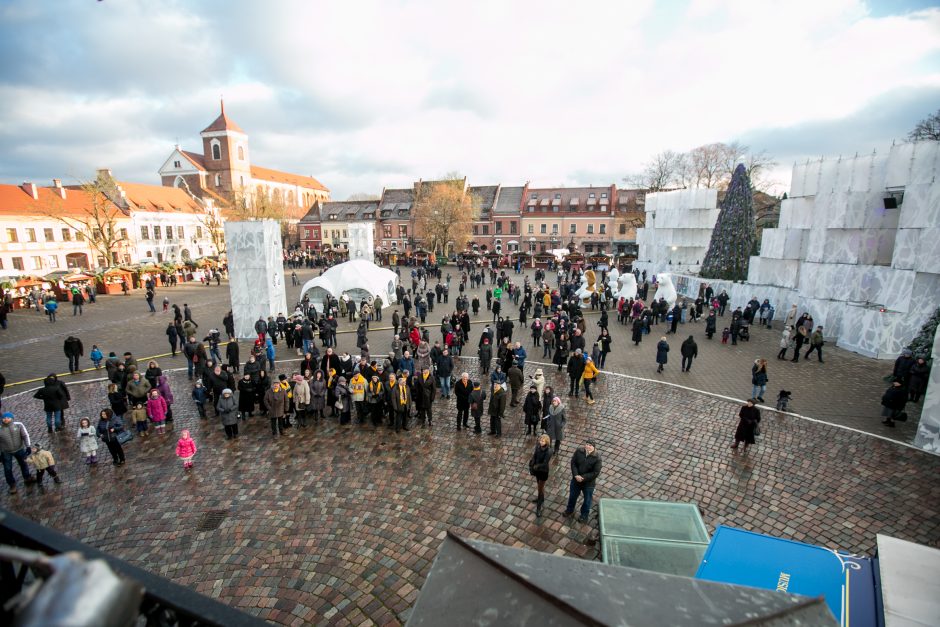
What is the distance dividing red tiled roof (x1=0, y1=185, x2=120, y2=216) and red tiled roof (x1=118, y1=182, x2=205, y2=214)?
4751 millimetres

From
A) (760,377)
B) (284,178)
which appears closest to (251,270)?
(760,377)

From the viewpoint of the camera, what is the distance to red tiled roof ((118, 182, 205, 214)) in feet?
171

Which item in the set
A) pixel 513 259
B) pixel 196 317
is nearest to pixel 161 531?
pixel 196 317

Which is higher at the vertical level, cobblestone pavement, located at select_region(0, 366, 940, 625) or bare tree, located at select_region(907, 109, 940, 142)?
bare tree, located at select_region(907, 109, 940, 142)

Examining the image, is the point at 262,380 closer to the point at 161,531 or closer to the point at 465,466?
the point at 161,531

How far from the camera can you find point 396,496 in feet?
28.0

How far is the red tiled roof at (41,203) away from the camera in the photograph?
4031cm

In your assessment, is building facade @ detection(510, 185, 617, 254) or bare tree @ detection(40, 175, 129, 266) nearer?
bare tree @ detection(40, 175, 129, 266)

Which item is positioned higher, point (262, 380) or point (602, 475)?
point (262, 380)

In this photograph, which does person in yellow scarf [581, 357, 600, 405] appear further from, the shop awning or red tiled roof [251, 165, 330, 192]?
red tiled roof [251, 165, 330, 192]

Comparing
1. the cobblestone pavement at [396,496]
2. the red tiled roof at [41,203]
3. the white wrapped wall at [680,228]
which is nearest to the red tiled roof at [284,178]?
the red tiled roof at [41,203]

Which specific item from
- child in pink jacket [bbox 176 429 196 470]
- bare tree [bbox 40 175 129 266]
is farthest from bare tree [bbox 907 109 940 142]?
bare tree [bbox 40 175 129 266]

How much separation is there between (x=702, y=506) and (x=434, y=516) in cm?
456

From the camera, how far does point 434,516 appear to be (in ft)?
26.2
